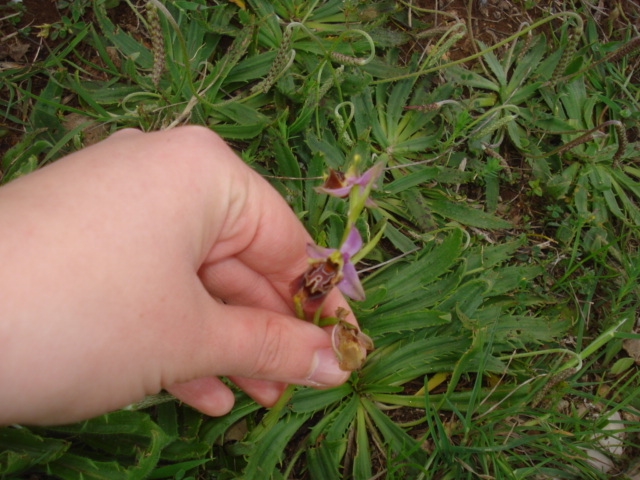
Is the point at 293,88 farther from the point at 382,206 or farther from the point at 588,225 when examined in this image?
the point at 588,225

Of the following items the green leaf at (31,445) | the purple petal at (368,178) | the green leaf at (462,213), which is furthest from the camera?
the green leaf at (462,213)

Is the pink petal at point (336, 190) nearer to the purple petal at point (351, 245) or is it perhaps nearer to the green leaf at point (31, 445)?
the purple petal at point (351, 245)

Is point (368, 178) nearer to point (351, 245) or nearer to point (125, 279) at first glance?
point (351, 245)

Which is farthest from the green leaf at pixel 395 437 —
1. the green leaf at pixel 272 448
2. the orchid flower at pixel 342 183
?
the orchid flower at pixel 342 183

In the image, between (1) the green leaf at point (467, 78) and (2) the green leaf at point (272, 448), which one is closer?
(2) the green leaf at point (272, 448)

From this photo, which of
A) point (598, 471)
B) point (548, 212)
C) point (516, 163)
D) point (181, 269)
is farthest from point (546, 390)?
point (181, 269)

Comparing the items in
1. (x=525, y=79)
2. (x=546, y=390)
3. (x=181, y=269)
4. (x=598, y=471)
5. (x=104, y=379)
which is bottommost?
(x=598, y=471)
